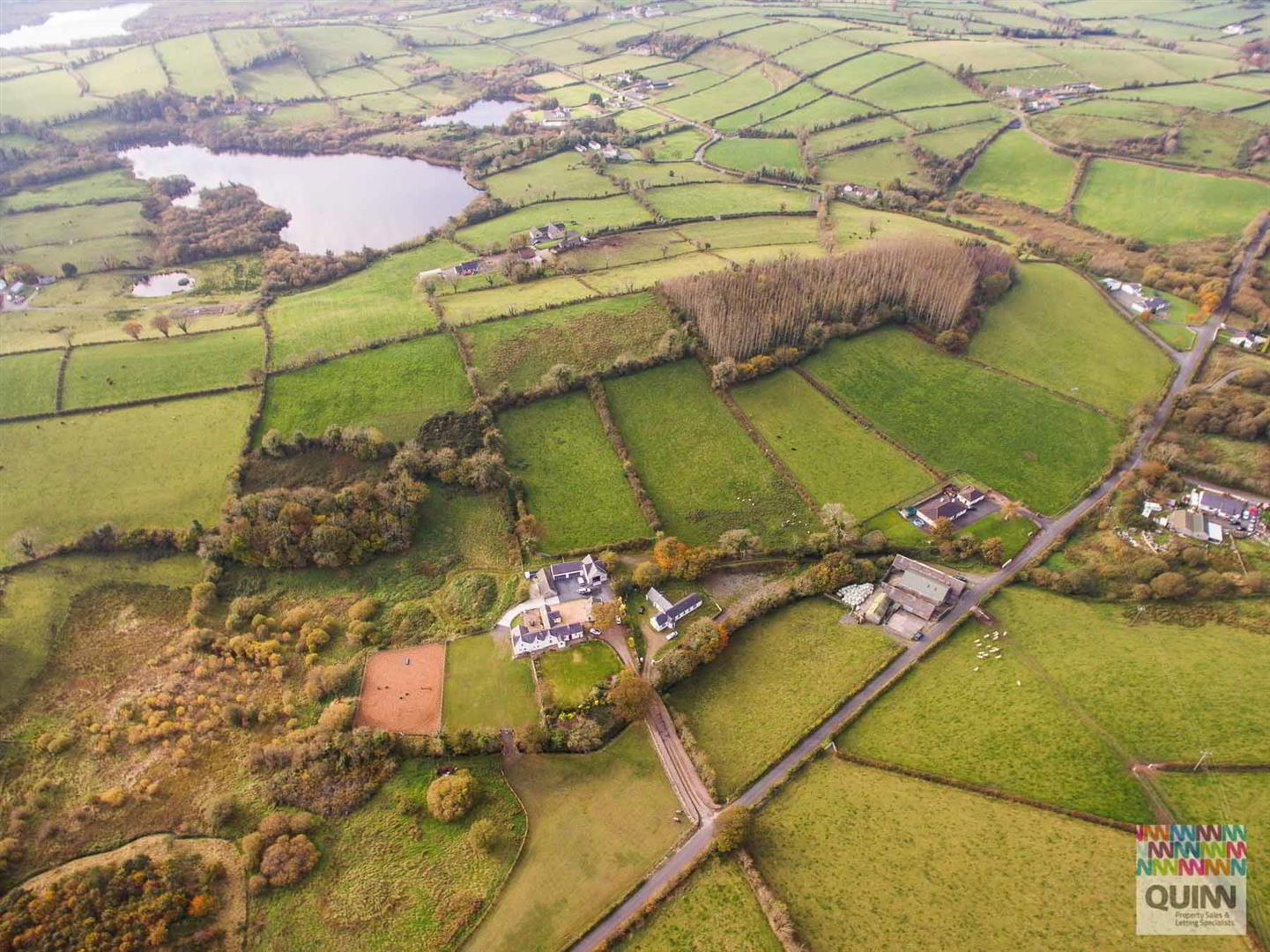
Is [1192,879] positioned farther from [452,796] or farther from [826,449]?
[452,796]

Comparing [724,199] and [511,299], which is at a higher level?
[724,199]

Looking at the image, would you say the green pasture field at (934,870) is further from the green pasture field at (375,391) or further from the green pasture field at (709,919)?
the green pasture field at (375,391)

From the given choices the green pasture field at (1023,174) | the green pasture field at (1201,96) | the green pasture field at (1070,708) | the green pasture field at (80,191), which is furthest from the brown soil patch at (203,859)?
A: the green pasture field at (1201,96)

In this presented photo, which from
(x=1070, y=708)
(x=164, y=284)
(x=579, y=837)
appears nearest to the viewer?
(x=579, y=837)

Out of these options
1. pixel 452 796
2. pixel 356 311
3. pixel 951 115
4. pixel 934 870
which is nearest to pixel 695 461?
pixel 452 796

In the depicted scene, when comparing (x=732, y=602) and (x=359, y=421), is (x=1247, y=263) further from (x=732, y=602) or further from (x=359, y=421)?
(x=359, y=421)

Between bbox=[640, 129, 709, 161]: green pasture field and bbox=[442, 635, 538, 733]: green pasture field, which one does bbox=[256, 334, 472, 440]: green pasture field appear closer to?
bbox=[442, 635, 538, 733]: green pasture field
